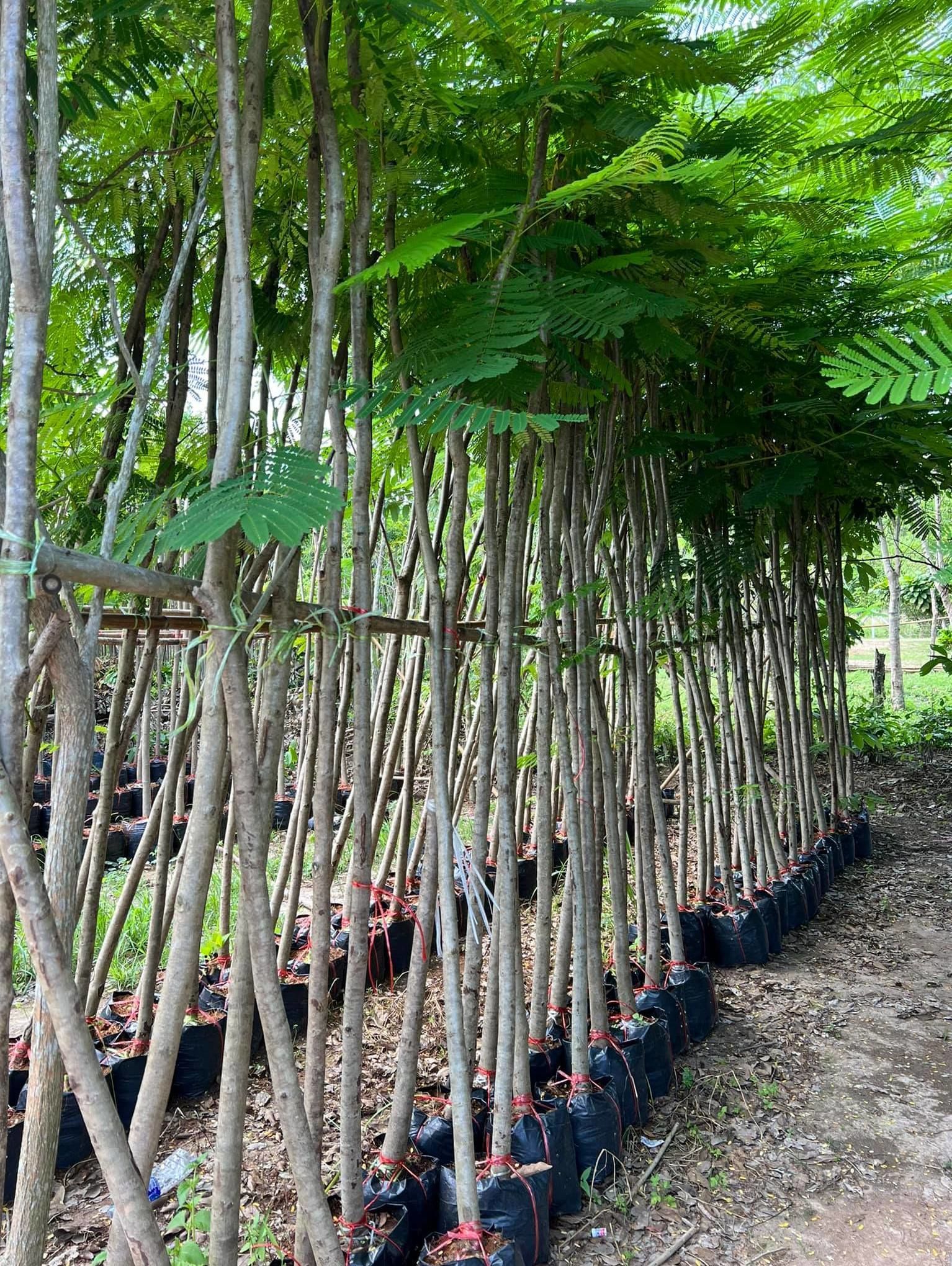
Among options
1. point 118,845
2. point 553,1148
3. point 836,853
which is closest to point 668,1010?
point 553,1148

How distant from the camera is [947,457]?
9.58 feet

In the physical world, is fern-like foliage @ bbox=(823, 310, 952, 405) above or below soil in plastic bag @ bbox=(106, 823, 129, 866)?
above

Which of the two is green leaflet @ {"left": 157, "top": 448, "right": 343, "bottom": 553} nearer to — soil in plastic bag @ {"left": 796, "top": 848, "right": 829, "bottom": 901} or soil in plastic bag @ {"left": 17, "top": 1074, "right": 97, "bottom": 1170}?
soil in plastic bag @ {"left": 17, "top": 1074, "right": 97, "bottom": 1170}

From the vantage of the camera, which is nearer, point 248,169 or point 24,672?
point 24,672

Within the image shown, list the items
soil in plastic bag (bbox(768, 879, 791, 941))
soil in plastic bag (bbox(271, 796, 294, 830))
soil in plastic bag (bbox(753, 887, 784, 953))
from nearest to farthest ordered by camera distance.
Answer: soil in plastic bag (bbox(753, 887, 784, 953)) → soil in plastic bag (bbox(768, 879, 791, 941)) → soil in plastic bag (bbox(271, 796, 294, 830))

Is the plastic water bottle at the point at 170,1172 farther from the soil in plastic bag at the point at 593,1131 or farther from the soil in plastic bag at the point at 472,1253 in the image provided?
the soil in plastic bag at the point at 593,1131

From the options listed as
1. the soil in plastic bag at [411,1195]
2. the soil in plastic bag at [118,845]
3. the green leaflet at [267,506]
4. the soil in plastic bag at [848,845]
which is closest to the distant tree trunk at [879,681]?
the soil in plastic bag at [848,845]

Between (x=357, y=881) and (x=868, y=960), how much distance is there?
3324 mm

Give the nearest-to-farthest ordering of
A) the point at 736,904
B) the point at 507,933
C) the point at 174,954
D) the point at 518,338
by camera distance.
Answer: the point at 174,954, the point at 518,338, the point at 507,933, the point at 736,904

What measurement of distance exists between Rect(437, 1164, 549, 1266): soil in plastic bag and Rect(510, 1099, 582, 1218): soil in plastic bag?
75 millimetres

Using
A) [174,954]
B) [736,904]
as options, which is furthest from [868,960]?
[174,954]

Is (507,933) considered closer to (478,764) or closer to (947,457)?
(478,764)

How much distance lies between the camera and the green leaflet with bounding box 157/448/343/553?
891mm

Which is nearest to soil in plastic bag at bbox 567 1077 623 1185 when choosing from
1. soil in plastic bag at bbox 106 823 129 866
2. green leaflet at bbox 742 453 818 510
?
green leaflet at bbox 742 453 818 510
